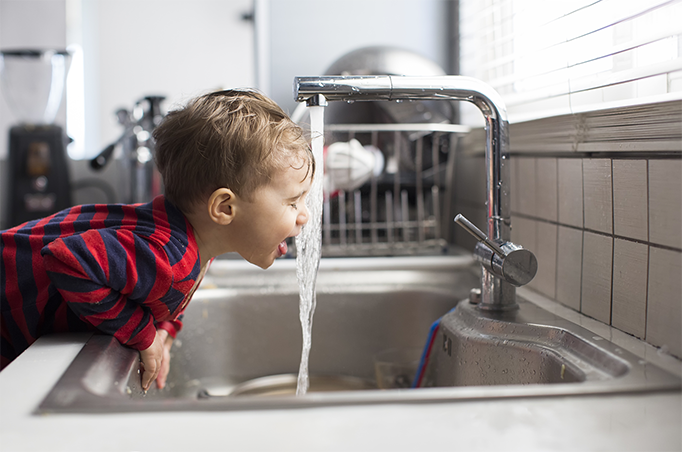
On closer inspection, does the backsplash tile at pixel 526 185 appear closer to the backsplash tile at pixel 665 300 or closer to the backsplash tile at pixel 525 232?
the backsplash tile at pixel 525 232

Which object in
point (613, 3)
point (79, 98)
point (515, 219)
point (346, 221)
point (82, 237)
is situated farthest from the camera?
point (79, 98)

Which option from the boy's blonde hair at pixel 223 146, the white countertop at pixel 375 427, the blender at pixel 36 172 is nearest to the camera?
the white countertop at pixel 375 427

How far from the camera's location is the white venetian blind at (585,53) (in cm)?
64

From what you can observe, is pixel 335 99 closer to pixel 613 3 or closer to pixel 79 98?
pixel 613 3

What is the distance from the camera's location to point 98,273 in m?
0.54

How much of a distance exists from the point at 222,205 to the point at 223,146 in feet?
0.22

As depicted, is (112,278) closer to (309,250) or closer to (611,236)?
(309,250)

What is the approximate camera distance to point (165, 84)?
307 centimetres

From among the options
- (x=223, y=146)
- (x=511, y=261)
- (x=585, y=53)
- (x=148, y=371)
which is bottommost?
(x=148, y=371)

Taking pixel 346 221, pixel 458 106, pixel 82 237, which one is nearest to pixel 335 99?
pixel 82 237

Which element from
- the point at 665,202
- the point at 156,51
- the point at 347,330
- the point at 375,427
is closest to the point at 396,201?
the point at 347,330

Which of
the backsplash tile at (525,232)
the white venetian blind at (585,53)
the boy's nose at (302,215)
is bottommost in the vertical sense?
the backsplash tile at (525,232)

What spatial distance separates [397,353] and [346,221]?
0.37 metres

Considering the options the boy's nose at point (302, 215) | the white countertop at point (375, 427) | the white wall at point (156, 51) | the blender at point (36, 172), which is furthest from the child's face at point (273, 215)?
the white wall at point (156, 51)
